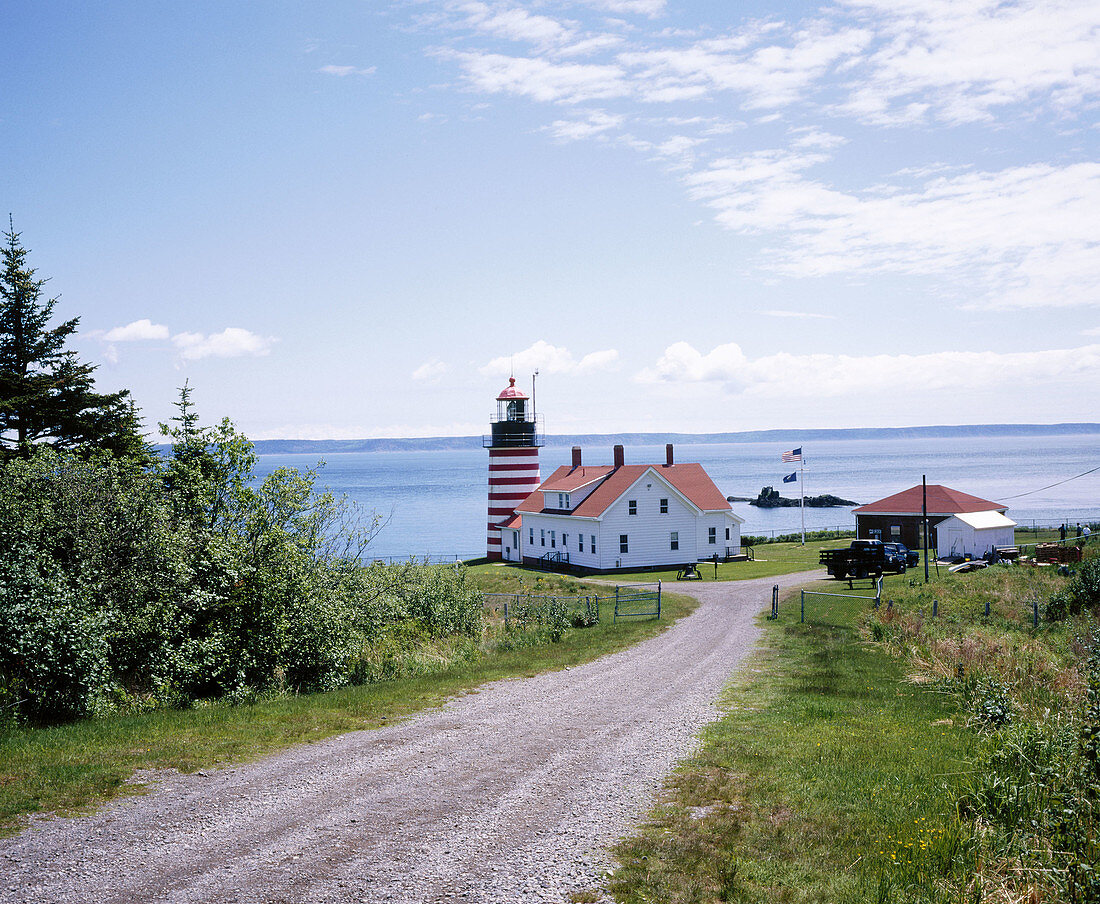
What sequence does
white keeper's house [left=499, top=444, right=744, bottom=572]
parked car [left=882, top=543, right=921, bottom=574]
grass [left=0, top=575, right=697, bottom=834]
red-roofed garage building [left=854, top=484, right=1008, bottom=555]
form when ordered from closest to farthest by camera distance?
grass [left=0, top=575, right=697, bottom=834] → parked car [left=882, top=543, right=921, bottom=574] → white keeper's house [left=499, top=444, right=744, bottom=572] → red-roofed garage building [left=854, top=484, right=1008, bottom=555]

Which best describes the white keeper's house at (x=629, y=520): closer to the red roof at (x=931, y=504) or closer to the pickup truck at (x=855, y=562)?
the red roof at (x=931, y=504)

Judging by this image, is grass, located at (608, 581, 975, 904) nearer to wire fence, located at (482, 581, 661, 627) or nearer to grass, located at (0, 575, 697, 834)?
grass, located at (0, 575, 697, 834)

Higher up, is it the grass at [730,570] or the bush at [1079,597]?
the bush at [1079,597]

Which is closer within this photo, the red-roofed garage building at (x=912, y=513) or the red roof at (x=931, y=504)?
the red-roofed garage building at (x=912, y=513)

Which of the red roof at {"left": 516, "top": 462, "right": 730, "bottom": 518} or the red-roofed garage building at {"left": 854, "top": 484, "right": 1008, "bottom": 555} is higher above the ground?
the red roof at {"left": 516, "top": 462, "right": 730, "bottom": 518}

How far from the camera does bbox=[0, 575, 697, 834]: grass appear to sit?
10250 mm

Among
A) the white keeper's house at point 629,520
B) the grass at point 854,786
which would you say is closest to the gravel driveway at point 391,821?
the grass at point 854,786

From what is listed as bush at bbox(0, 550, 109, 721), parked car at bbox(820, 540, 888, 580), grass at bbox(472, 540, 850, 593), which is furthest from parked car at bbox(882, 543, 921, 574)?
bush at bbox(0, 550, 109, 721)

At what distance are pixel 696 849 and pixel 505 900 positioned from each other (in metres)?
2.14

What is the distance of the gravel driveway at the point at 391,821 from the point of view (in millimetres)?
7785

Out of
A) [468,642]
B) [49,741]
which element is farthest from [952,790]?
[468,642]

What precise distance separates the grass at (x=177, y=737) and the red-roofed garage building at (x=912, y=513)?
43276mm

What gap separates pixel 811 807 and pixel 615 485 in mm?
44221

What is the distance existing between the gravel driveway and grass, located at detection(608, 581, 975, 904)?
0.56m
